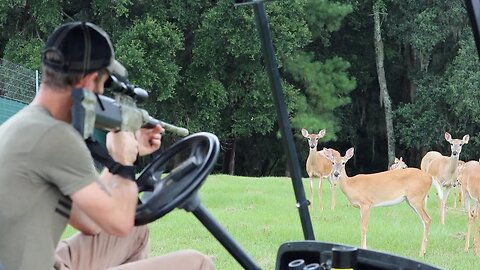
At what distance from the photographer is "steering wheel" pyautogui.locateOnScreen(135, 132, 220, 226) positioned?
1968mm

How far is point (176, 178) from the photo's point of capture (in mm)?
2080

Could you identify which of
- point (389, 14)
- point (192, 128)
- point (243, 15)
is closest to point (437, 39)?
point (389, 14)

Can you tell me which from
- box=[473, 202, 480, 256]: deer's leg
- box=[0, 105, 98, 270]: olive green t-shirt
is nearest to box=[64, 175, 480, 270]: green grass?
box=[473, 202, 480, 256]: deer's leg

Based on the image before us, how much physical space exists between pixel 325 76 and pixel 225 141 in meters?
3.18

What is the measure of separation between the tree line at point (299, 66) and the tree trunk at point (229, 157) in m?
0.05

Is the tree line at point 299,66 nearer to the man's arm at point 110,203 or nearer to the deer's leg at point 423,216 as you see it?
the deer's leg at point 423,216

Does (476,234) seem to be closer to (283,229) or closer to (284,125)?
(283,229)

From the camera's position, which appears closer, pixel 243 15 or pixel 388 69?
pixel 243 15

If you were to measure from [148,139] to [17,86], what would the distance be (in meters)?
10.1

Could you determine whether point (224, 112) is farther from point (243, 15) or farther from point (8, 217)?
point (8, 217)

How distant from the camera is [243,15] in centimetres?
1812

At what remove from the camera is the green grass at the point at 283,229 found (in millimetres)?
5816

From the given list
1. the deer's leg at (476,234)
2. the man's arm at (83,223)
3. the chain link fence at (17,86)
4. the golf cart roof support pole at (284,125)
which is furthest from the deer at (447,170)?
the man's arm at (83,223)

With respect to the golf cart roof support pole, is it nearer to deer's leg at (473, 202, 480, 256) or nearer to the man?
the man
